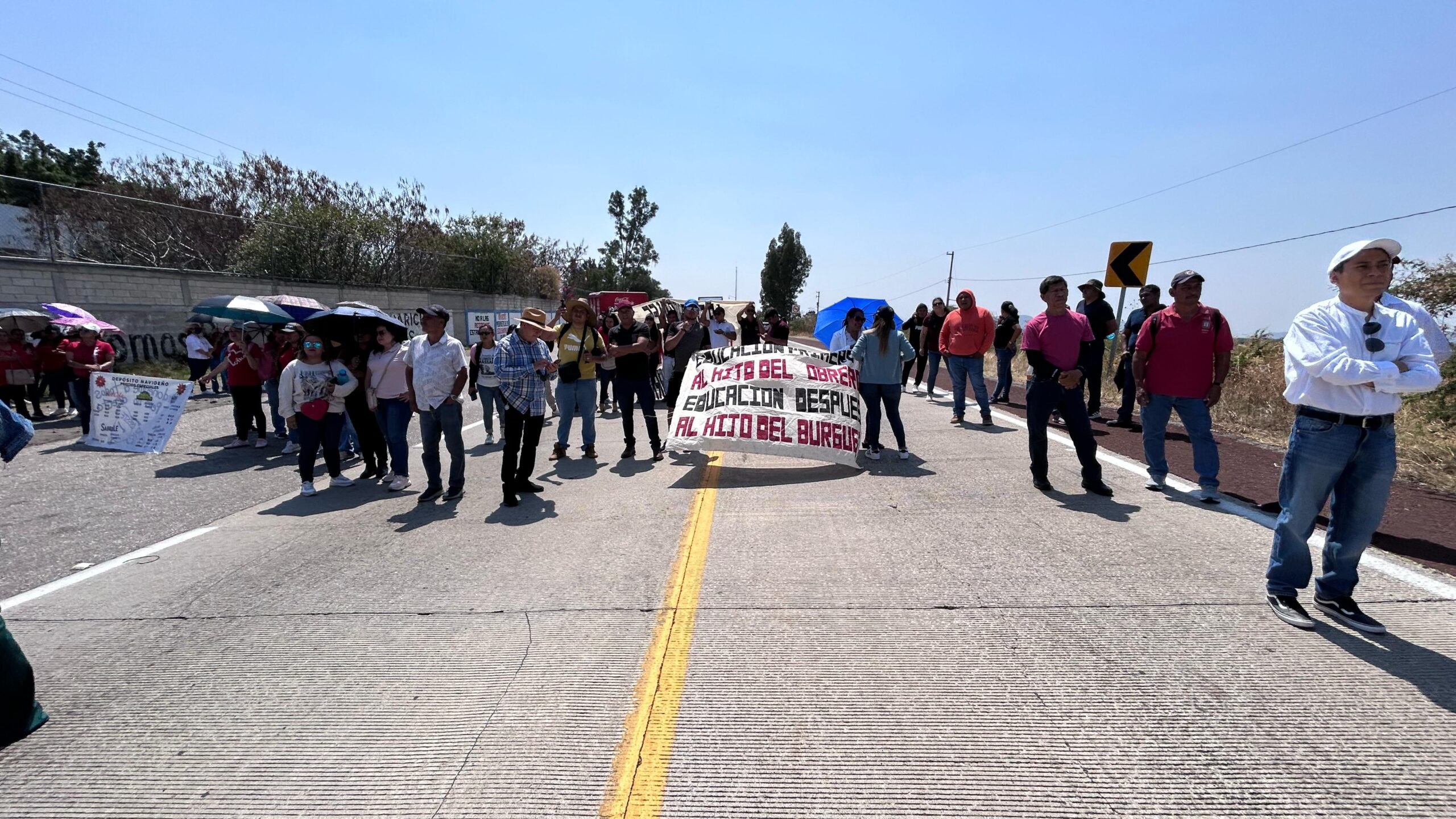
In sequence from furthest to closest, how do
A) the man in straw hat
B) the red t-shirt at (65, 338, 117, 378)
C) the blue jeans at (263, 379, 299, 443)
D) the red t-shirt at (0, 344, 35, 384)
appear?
1. the red t-shirt at (0, 344, 35, 384)
2. the red t-shirt at (65, 338, 117, 378)
3. the blue jeans at (263, 379, 299, 443)
4. the man in straw hat

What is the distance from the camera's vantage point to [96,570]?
490cm

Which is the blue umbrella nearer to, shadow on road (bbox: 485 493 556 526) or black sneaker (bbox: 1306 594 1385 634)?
shadow on road (bbox: 485 493 556 526)

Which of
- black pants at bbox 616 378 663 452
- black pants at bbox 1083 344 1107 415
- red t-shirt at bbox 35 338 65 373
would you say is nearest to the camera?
black pants at bbox 616 378 663 452

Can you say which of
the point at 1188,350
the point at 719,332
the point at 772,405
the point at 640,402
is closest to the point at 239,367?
the point at 640,402

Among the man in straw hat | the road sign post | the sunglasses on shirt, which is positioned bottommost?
the man in straw hat

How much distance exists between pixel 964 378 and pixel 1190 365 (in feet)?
14.0

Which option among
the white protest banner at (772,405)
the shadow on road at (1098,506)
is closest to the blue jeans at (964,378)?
the white protest banner at (772,405)

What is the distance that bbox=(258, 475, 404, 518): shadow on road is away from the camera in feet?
21.2

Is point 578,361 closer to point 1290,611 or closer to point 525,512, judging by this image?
point 525,512

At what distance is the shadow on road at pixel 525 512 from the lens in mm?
5789

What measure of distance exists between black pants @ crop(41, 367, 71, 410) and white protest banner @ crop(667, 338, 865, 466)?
1152cm

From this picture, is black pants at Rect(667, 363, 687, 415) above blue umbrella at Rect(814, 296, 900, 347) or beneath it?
beneath

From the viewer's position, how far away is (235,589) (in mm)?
4383

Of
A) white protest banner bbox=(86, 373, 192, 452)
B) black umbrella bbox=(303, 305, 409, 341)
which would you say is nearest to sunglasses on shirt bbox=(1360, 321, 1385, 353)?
black umbrella bbox=(303, 305, 409, 341)
